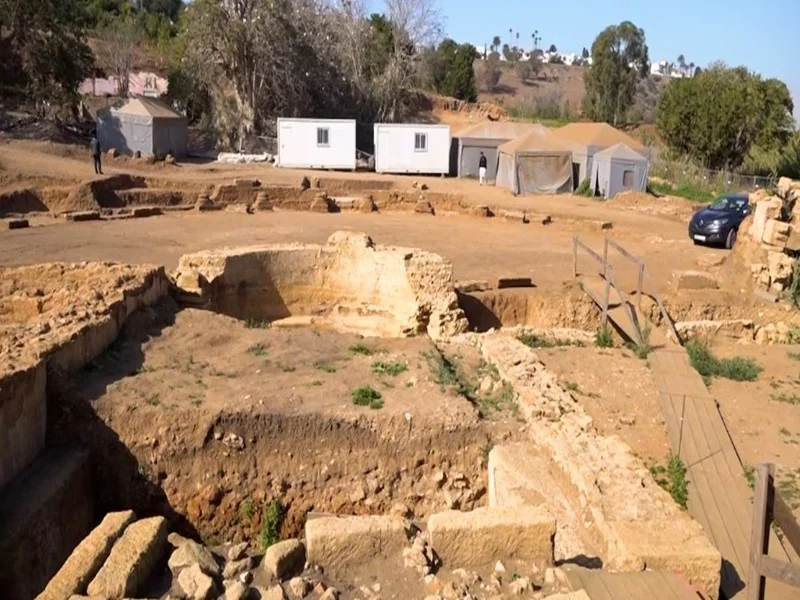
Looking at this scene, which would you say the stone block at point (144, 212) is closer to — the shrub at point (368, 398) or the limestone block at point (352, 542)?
the shrub at point (368, 398)

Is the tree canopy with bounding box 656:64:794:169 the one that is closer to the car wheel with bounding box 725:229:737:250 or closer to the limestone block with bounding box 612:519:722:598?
the car wheel with bounding box 725:229:737:250

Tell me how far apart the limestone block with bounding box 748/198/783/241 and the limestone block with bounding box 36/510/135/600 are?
1430 cm

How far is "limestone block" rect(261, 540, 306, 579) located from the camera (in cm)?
486

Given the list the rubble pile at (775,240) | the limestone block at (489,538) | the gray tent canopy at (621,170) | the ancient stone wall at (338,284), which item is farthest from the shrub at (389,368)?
the gray tent canopy at (621,170)

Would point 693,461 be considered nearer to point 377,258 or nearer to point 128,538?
point 128,538

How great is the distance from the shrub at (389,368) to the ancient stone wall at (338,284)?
3895 millimetres

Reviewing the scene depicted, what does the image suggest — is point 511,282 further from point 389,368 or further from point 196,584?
point 196,584

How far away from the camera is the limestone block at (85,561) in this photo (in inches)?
180

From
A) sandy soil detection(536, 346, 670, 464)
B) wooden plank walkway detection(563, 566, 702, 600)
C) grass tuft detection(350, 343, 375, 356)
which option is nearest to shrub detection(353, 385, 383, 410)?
grass tuft detection(350, 343, 375, 356)

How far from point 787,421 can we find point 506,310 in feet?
19.1

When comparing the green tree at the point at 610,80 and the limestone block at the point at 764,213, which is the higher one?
the green tree at the point at 610,80

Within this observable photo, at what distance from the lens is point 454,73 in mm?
54531

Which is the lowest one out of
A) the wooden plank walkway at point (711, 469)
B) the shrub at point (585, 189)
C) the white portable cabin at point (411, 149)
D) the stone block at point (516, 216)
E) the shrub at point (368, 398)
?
the wooden plank walkway at point (711, 469)

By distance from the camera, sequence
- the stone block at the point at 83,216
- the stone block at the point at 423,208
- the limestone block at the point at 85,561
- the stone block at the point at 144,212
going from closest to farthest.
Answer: the limestone block at the point at 85,561, the stone block at the point at 83,216, the stone block at the point at 144,212, the stone block at the point at 423,208
